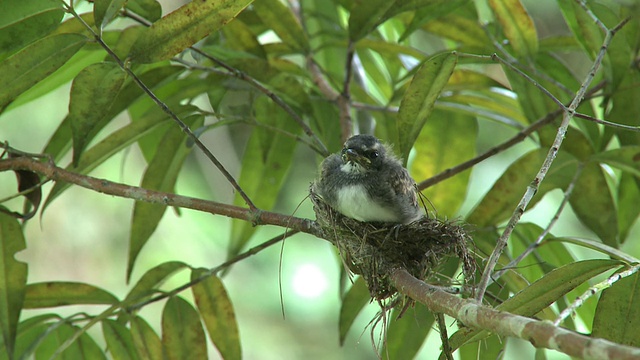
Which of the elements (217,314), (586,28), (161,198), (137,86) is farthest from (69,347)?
(586,28)

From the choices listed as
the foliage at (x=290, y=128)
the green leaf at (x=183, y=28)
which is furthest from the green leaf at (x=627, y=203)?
the green leaf at (x=183, y=28)

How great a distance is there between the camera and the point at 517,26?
2.69m

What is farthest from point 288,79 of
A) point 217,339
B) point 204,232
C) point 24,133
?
point 24,133

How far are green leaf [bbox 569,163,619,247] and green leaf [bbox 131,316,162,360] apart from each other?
5.09 ft

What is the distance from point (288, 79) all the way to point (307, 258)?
2977 millimetres

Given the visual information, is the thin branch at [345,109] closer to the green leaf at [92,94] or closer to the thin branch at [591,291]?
the green leaf at [92,94]

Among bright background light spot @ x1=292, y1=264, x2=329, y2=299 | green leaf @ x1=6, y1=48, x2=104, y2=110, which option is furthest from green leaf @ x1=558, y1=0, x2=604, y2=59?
bright background light spot @ x1=292, y1=264, x2=329, y2=299

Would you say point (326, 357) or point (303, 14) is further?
point (326, 357)

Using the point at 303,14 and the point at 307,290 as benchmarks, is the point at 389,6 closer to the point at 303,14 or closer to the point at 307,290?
the point at 303,14

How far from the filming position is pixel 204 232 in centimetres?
536

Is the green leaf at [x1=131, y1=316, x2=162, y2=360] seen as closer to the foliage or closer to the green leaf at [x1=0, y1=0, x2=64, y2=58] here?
the foliage

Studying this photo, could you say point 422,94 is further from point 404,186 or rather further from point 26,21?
point 26,21

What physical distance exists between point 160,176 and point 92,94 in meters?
0.68

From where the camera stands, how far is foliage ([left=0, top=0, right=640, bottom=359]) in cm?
209
